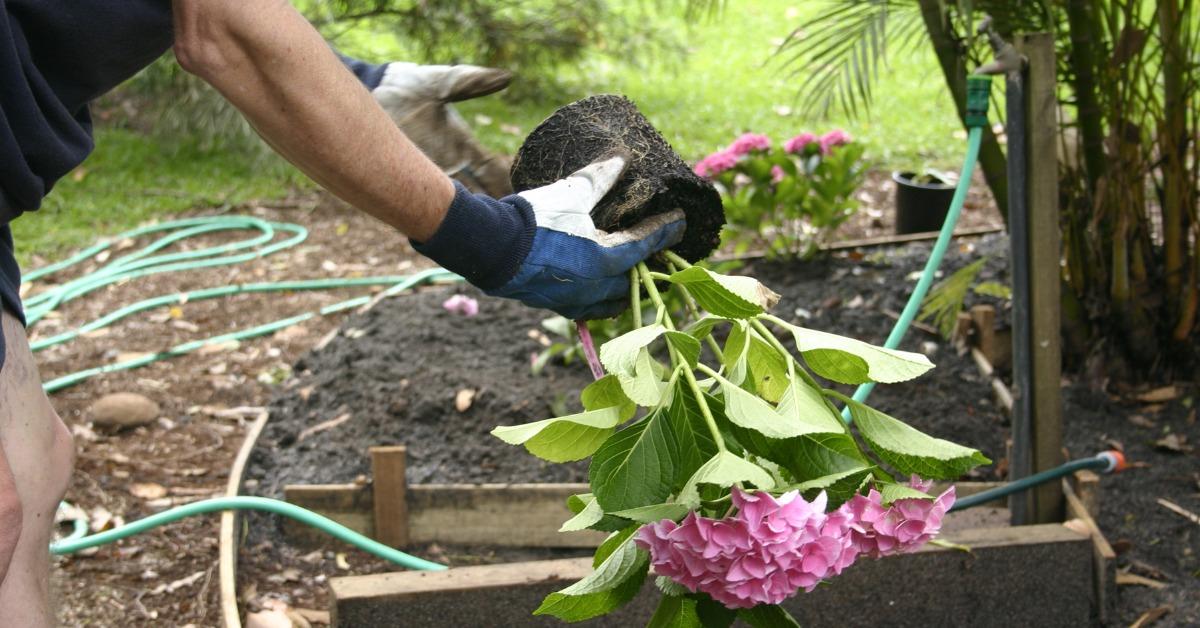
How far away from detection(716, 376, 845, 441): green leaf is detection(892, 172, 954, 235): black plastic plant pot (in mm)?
3647

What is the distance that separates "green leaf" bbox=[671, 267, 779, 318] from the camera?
1.41 metres

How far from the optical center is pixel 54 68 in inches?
61.1

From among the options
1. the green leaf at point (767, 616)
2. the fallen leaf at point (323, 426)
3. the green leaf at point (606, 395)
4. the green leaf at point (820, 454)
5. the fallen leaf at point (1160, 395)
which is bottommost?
the fallen leaf at point (323, 426)

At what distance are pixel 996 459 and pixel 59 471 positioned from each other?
7.78 feet

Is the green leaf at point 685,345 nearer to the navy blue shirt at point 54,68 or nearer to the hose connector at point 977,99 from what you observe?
the navy blue shirt at point 54,68

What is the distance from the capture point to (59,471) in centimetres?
186

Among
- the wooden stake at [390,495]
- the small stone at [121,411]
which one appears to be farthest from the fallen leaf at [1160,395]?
the small stone at [121,411]

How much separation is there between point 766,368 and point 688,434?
19 centimetres

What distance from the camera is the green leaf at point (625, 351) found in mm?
1305

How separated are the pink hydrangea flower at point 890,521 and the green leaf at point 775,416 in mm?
95

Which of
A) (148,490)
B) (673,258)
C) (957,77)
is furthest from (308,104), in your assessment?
(957,77)

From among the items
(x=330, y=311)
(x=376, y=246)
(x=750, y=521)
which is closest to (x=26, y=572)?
(x=750, y=521)

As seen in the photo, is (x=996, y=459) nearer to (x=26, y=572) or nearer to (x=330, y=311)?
(x=26, y=572)

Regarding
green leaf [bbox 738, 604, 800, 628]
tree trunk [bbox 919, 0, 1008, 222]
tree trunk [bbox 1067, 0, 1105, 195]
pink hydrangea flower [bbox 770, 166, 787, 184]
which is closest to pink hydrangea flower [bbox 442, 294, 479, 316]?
pink hydrangea flower [bbox 770, 166, 787, 184]
